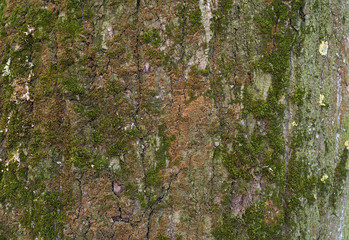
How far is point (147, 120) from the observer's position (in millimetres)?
1692

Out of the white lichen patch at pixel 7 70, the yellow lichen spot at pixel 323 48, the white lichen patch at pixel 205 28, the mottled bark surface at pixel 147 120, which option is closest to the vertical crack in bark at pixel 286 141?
the mottled bark surface at pixel 147 120

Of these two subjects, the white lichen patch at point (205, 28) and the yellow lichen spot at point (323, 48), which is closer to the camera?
the white lichen patch at point (205, 28)

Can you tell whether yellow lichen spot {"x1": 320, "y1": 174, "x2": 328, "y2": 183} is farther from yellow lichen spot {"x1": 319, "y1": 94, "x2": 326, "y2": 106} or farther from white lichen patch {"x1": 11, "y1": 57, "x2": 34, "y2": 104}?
white lichen patch {"x1": 11, "y1": 57, "x2": 34, "y2": 104}

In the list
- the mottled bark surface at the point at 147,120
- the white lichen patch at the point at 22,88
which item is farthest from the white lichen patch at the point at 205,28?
the white lichen patch at the point at 22,88

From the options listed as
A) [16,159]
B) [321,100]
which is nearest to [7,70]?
[16,159]

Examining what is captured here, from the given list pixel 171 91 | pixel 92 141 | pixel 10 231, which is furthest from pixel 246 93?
pixel 10 231

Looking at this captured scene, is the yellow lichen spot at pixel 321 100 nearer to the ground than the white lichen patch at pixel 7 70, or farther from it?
nearer to the ground

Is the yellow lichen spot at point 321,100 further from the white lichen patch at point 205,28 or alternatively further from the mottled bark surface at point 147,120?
the white lichen patch at point 205,28

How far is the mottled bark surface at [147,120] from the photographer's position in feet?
5.55

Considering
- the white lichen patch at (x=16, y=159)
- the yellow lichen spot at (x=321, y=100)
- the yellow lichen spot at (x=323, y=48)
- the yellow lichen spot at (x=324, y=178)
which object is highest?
the yellow lichen spot at (x=323, y=48)

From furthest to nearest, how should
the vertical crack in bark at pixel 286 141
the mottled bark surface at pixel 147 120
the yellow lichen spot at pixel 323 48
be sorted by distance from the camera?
1. the yellow lichen spot at pixel 323 48
2. the vertical crack in bark at pixel 286 141
3. the mottled bark surface at pixel 147 120

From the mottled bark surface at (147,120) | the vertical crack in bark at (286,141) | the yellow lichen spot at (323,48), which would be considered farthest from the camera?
the yellow lichen spot at (323,48)

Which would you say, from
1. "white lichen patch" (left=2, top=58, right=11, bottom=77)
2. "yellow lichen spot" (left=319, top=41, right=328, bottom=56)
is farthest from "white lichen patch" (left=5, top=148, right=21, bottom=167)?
"yellow lichen spot" (left=319, top=41, right=328, bottom=56)

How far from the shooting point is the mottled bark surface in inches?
66.6
